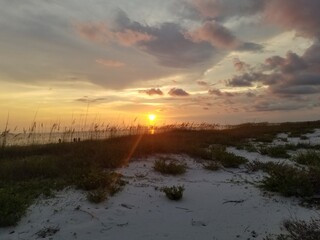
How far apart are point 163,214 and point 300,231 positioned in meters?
2.63

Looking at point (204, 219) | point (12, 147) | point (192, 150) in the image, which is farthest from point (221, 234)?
point (12, 147)

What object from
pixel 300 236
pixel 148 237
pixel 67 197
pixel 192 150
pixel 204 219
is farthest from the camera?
pixel 192 150

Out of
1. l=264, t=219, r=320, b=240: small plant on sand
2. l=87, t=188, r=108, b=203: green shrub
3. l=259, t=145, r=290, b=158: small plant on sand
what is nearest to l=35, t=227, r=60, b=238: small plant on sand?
l=87, t=188, r=108, b=203: green shrub

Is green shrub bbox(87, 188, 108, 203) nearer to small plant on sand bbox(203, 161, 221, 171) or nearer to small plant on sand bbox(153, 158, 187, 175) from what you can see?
small plant on sand bbox(153, 158, 187, 175)

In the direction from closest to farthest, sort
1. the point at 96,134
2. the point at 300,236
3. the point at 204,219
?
the point at 300,236 < the point at 204,219 < the point at 96,134

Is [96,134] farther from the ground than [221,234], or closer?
farther from the ground

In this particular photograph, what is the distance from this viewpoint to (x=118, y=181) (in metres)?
8.51

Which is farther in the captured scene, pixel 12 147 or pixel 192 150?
pixel 12 147

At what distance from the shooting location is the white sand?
6.25 metres

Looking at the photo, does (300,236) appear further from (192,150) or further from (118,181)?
(192,150)

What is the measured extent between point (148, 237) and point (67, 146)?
8.20 metres

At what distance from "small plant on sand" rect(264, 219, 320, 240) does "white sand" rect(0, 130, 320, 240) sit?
258 mm

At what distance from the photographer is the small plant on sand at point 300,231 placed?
5.51 m

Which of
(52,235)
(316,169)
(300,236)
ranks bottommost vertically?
(52,235)
